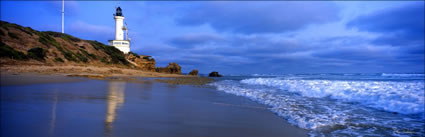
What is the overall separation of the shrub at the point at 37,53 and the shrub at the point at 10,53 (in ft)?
2.33

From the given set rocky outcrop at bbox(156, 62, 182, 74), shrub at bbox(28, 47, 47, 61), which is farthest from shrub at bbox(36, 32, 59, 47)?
rocky outcrop at bbox(156, 62, 182, 74)

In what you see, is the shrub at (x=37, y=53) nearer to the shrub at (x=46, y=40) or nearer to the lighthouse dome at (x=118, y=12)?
the shrub at (x=46, y=40)

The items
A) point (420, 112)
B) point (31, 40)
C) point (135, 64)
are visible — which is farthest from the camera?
point (135, 64)

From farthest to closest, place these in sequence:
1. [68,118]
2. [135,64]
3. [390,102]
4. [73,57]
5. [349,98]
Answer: [135,64], [73,57], [349,98], [390,102], [68,118]

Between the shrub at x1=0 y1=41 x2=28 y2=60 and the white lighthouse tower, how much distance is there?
2763cm

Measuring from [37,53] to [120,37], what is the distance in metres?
28.2

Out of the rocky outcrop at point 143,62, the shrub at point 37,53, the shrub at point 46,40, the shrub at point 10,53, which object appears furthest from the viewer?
the rocky outcrop at point 143,62

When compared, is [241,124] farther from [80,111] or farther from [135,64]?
[135,64]

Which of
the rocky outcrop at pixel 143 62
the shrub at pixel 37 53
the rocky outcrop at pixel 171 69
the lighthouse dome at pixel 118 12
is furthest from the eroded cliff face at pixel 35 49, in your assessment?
the lighthouse dome at pixel 118 12

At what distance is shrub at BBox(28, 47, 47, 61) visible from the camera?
18.7 meters

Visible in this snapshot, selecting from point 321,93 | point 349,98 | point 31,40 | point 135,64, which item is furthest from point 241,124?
point 135,64

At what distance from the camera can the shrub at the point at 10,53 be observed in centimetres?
1650

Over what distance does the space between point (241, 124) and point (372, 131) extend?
2233mm

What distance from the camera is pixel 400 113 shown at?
5.85 m
